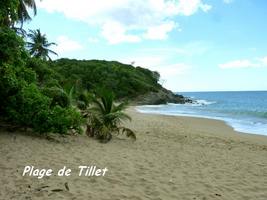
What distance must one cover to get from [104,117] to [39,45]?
32.3m

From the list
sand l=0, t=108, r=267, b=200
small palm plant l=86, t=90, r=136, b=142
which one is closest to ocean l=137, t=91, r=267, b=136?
small palm plant l=86, t=90, r=136, b=142

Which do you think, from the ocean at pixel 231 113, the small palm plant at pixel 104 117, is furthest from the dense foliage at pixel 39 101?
the ocean at pixel 231 113

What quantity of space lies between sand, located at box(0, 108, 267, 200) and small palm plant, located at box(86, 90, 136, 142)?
24.0 inches

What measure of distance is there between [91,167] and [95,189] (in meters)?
1.56

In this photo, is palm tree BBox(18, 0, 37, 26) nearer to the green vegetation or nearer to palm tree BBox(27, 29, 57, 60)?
the green vegetation

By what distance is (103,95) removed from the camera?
1275 centimetres

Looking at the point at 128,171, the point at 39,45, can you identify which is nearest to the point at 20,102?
the point at 128,171

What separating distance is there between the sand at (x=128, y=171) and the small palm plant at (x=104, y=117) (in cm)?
61

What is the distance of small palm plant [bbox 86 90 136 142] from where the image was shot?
39.9ft

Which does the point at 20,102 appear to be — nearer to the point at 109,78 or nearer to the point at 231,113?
the point at 231,113

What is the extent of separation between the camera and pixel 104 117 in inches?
491

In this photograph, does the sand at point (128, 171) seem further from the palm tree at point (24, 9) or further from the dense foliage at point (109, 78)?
the dense foliage at point (109, 78)

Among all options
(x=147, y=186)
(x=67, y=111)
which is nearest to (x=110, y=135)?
(x=67, y=111)

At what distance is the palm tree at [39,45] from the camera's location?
140 ft
